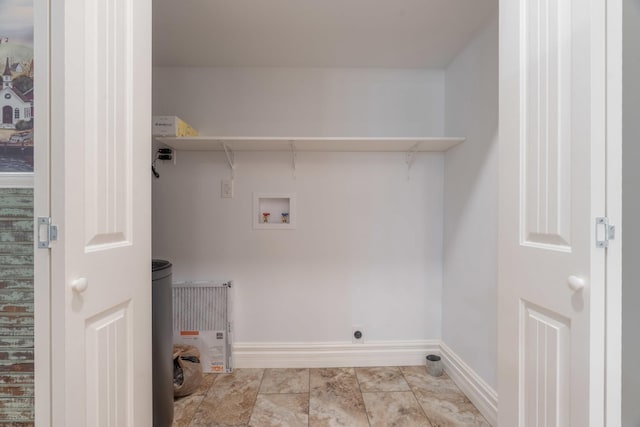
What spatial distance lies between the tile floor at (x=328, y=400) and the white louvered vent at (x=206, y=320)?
0.41ft

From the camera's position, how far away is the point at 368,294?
2.31 m

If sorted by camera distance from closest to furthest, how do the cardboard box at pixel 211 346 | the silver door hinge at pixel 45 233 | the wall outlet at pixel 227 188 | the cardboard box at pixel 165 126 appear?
the silver door hinge at pixel 45 233, the cardboard box at pixel 165 126, the cardboard box at pixel 211 346, the wall outlet at pixel 227 188

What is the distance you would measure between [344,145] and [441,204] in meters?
0.92

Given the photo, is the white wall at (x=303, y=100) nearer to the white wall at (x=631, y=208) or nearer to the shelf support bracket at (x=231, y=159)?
the shelf support bracket at (x=231, y=159)

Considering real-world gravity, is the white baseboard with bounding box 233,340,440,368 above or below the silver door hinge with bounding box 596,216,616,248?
below

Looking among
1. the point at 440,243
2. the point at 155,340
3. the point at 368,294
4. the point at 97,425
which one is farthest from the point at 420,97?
the point at 97,425

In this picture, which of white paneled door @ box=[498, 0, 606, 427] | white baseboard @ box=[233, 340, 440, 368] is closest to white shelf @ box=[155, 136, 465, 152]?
white paneled door @ box=[498, 0, 606, 427]

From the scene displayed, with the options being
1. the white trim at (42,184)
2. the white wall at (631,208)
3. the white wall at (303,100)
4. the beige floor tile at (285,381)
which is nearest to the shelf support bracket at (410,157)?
the white wall at (303,100)

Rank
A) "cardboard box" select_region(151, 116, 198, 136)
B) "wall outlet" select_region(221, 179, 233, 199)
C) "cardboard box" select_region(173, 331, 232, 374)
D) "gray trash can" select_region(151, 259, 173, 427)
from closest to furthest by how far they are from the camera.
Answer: "gray trash can" select_region(151, 259, 173, 427) < "cardboard box" select_region(151, 116, 198, 136) < "cardboard box" select_region(173, 331, 232, 374) < "wall outlet" select_region(221, 179, 233, 199)

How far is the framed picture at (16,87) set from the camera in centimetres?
75

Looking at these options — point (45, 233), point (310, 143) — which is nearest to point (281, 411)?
point (45, 233)

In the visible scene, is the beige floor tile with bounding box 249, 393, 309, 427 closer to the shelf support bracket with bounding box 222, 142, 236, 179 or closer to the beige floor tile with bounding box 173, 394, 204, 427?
the beige floor tile with bounding box 173, 394, 204, 427

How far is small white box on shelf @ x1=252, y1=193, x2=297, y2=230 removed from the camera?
89.6 inches

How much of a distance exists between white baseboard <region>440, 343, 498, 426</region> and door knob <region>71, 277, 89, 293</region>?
78.1 inches
